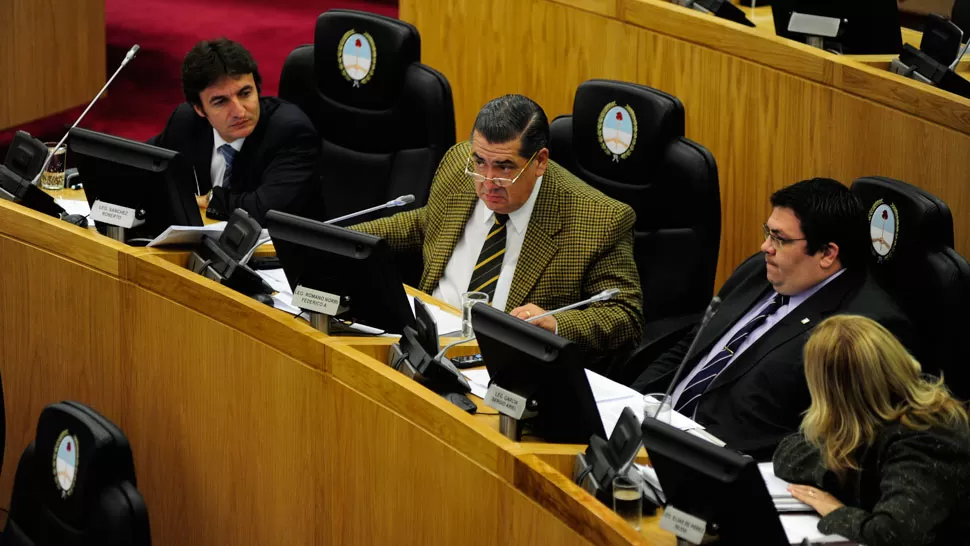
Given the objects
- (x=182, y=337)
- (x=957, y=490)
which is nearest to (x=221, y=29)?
(x=182, y=337)

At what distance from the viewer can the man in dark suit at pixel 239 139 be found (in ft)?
11.0

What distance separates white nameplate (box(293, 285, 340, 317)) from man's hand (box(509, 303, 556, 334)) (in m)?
0.40

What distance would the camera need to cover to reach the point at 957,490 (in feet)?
6.22

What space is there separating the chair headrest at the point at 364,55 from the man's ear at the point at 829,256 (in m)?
1.37

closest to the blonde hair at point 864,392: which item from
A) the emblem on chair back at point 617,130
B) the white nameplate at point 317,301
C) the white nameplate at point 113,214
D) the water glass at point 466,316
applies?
the water glass at point 466,316

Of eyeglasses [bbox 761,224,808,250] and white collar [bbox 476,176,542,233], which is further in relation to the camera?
white collar [bbox 476,176,542,233]

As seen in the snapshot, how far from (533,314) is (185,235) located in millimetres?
727

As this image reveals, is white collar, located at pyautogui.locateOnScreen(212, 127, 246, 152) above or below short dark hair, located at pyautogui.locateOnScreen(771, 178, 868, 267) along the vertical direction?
below

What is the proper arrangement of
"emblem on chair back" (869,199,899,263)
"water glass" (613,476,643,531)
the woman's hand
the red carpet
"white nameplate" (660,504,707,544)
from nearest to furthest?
1. "white nameplate" (660,504,707,544)
2. "water glass" (613,476,643,531)
3. the woman's hand
4. "emblem on chair back" (869,199,899,263)
5. the red carpet

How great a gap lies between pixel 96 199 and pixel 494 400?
1166mm

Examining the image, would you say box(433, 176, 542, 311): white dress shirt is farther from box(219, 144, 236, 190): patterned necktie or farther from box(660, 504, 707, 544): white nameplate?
box(660, 504, 707, 544): white nameplate

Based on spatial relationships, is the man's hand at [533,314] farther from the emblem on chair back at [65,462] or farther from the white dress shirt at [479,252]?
the emblem on chair back at [65,462]

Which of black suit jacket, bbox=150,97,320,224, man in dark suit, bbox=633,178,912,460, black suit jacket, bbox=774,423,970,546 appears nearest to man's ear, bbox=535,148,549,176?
man in dark suit, bbox=633,178,912,460

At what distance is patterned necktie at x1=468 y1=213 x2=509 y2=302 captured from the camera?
9.61 feet
